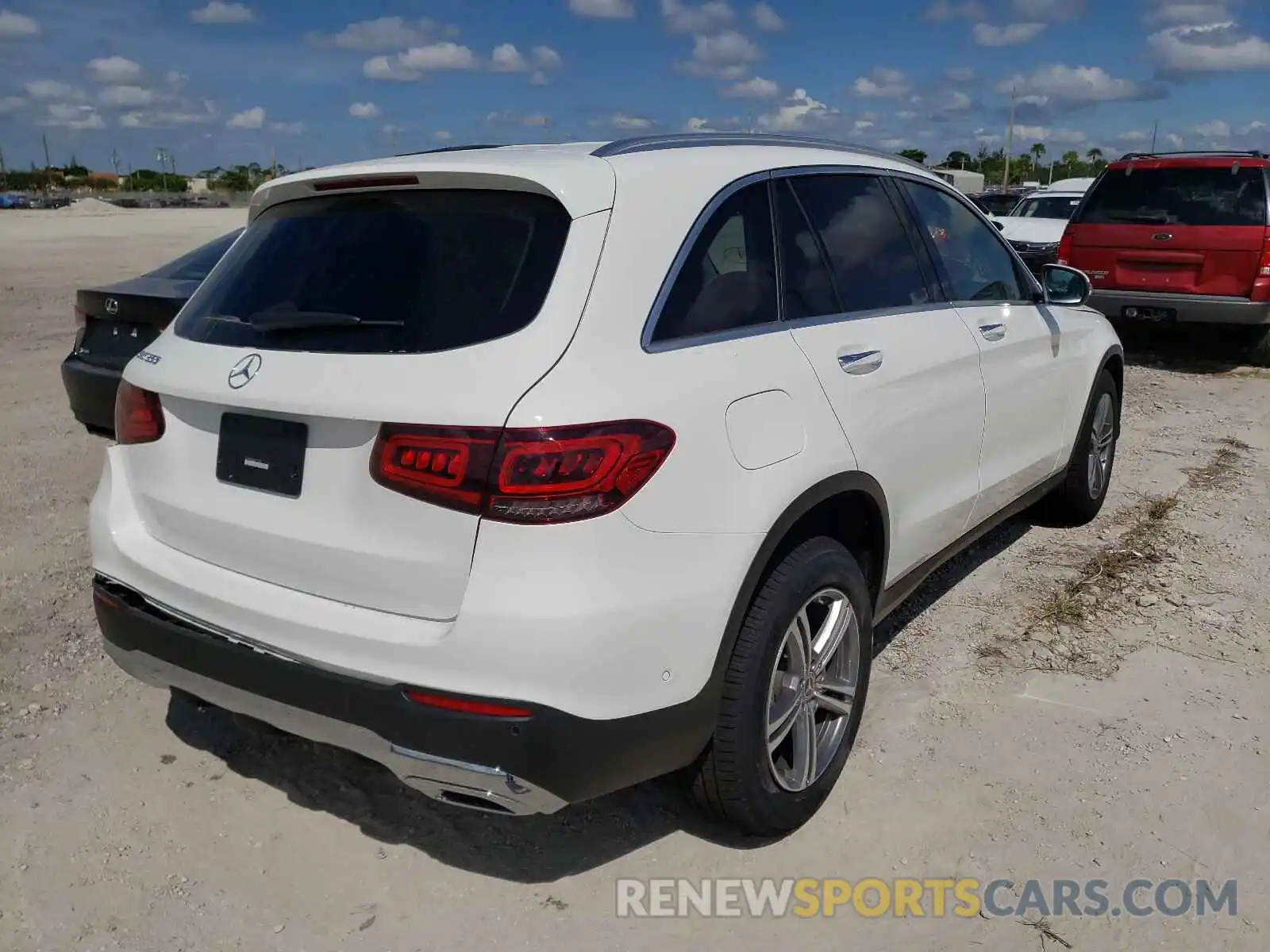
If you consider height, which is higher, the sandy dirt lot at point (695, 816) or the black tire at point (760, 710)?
the black tire at point (760, 710)

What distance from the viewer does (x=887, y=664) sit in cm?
395

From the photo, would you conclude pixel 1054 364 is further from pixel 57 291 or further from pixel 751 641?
pixel 57 291

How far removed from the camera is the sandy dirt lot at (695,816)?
2.60 meters

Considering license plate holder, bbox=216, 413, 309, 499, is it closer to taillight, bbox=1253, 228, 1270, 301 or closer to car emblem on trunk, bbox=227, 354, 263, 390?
car emblem on trunk, bbox=227, 354, 263, 390

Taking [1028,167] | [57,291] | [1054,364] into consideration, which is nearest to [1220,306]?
[1054,364]

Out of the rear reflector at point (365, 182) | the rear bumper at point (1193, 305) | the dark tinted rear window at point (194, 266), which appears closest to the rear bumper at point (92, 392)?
the dark tinted rear window at point (194, 266)

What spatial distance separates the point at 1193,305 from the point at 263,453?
938 cm

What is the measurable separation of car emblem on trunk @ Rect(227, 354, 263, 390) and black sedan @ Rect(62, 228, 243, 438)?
3098 millimetres

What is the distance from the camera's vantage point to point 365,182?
2688 mm

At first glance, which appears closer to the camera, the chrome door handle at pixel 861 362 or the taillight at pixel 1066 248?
the chrome door handle at pixel 861 362

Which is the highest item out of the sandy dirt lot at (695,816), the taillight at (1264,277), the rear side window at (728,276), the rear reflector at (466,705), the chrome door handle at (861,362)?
the rear side window at (728,276)

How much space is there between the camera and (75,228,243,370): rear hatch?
5.41 metres

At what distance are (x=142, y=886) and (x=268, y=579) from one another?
36.5 inches

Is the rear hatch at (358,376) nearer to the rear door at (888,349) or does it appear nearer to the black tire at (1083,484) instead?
the rear door at (888,349)
